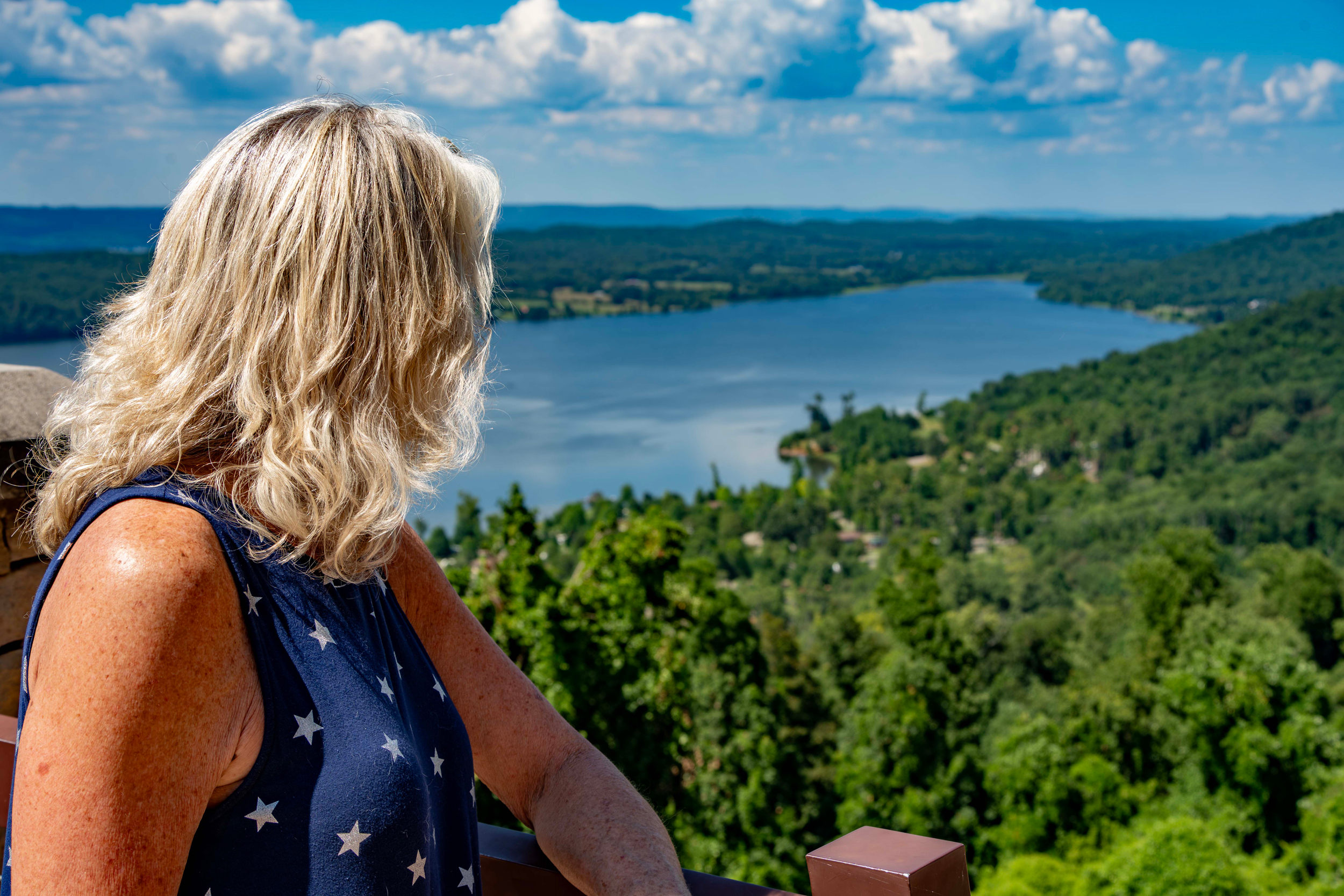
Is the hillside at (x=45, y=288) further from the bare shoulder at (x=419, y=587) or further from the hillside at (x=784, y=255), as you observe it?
the hillside at (x=784, y=255)

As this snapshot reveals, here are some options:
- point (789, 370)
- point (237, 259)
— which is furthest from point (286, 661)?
point (789, 370)

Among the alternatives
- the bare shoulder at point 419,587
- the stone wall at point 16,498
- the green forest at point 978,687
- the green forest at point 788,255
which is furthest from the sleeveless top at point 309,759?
the green forest at point 788,255

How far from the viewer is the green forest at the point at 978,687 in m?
7.32

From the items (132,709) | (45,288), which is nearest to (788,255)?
(45,288)

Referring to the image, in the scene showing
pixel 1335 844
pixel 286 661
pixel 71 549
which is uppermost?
pixel 71 549

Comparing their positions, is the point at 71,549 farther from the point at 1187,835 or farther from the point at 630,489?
the point at 630,489

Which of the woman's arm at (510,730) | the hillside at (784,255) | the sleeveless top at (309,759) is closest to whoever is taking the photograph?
the sleeveless top at (309,759)

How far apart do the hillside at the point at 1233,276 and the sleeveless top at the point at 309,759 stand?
93.1 meters

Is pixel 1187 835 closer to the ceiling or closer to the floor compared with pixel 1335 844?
closer to the ceiling

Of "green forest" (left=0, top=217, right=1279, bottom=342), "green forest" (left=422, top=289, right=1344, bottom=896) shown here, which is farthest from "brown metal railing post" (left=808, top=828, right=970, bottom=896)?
"green forest" (left=0, top=217, right=1279, bottom=342)

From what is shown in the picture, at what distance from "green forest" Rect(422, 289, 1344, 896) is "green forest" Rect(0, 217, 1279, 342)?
30.0 m

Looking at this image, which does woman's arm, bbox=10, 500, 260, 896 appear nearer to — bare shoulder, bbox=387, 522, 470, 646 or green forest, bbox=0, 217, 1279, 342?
bare shoulder, bbox=387, 522, 470, 646

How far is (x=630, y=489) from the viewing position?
40375 mm

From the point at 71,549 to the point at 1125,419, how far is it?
63074 millimetres
